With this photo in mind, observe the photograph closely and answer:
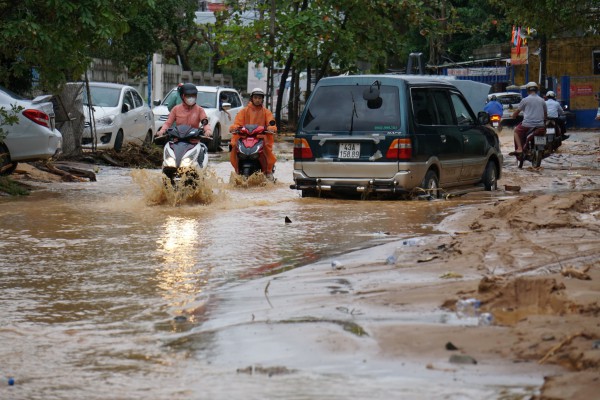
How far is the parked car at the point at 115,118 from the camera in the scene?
2322 cm

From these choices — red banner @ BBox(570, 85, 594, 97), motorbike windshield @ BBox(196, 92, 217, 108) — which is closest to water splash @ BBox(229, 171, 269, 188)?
motorbike windshield @ BBox(196, 92, 217, 108)

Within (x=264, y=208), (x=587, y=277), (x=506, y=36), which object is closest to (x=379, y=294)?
(x=587, y=277)

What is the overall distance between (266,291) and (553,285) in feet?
6.71

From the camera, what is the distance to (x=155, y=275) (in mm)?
8781

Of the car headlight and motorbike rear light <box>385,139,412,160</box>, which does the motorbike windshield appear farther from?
motorbike rear light <box>385,139,412,160</box>

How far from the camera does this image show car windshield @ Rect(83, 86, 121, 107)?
24203mm

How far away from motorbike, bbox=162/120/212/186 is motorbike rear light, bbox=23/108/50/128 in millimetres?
3128

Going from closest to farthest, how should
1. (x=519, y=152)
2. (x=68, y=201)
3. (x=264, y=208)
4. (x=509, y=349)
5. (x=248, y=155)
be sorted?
(x=509, y=349) < (x=264, y=208) < (x=68, y=201) < (x=248, y=155) < (x=519, y=152)

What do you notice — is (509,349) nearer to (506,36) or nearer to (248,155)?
(248,155)

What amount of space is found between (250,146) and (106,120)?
22.9 ft

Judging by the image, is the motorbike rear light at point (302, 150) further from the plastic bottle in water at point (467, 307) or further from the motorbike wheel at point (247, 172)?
the plastic bottle in water at point (467, 307)

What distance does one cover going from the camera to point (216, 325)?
6.67 meters

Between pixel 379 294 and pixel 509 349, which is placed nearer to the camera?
pixel 509 349

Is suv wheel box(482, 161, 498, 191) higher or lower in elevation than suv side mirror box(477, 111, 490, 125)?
lower
